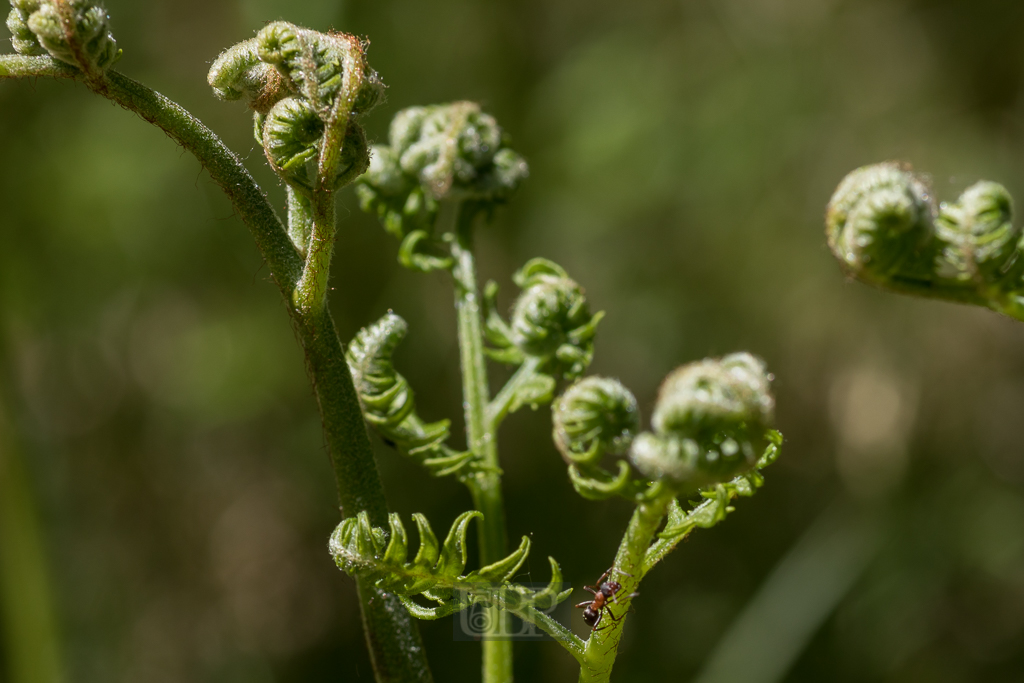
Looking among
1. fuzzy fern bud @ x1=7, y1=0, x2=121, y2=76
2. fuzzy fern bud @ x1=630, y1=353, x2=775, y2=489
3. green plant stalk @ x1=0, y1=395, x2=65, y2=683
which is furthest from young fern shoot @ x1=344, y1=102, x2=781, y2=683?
green plant stalk @ x1=0, y1=395, x2=65, y2=683

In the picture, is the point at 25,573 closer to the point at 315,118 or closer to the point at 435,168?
the point at 435,168

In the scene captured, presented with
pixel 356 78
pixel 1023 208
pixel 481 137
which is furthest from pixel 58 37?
pixel 1023 208

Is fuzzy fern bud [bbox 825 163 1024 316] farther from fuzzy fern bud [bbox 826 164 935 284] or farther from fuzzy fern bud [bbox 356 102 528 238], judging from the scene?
fuzzy fern bud [bbox 356 102 528 238]

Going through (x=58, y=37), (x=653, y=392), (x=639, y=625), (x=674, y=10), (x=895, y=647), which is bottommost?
(x=895, y=647)

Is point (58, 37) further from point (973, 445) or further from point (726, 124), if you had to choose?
point (973, 445)

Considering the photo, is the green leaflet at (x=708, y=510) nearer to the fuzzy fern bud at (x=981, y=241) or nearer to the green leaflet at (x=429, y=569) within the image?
the green leaflet at (x=429, y=569)
